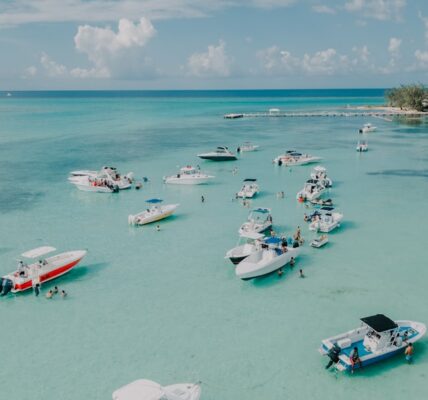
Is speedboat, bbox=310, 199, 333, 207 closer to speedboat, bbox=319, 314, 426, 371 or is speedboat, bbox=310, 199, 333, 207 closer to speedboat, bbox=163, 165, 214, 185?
speedboat, bbox=163, 165, 214, 185

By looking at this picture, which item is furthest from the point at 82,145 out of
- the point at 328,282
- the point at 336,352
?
the point at 336,352

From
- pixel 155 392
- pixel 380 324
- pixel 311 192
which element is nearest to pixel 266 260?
pixel 380 324

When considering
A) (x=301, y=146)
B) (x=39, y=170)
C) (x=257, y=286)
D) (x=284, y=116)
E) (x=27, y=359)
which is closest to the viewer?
(x=27, y=359)

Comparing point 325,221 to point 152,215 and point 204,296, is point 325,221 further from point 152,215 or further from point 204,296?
point 152,215

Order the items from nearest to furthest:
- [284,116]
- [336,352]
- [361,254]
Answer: [336,352]
[361,254]
[284,116]

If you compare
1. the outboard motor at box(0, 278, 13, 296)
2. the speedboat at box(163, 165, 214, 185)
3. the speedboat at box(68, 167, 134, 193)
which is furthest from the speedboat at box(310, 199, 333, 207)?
the outboard motor at box(0, 278, 13, 296)

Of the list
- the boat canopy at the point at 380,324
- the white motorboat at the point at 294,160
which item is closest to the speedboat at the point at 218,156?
Answer: the white motorboat at the point at 294,160

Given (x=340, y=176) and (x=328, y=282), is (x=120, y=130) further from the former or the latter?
(x=328, y=282)
